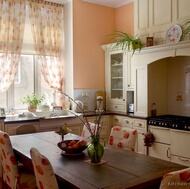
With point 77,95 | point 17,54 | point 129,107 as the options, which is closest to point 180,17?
point 129,107

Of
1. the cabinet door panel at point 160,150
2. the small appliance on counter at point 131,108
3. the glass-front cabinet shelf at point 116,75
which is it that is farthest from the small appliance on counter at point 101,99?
the cabinet door panel at point 160,150

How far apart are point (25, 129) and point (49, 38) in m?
2.07

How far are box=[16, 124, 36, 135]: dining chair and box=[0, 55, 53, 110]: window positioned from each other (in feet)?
3.93

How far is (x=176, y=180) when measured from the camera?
4.81 ft

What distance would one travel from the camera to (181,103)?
4.60 metres

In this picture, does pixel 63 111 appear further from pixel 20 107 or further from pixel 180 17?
pixel 180 17

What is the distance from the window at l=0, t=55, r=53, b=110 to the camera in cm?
498

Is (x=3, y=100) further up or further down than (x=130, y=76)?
further down

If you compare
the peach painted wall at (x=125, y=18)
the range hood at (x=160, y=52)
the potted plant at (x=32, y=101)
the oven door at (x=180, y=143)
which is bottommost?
the oven door at (x=180, y=143)

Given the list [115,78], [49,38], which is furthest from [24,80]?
[115,78]

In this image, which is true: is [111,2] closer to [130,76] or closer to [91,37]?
[91,37]

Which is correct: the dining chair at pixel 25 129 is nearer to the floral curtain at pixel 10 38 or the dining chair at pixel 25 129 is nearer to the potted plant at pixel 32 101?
the potted plant at pixel 32 101

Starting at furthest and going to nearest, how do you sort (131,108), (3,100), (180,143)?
1. (131,108)
2. (3,100)
3. (180,143)

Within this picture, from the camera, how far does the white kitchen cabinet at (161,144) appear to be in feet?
13.3
